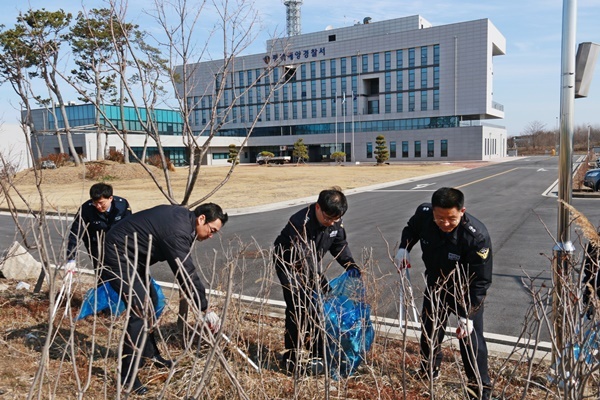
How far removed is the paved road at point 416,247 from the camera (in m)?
5.05

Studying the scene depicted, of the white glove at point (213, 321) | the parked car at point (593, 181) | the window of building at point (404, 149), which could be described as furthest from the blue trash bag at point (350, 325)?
the window of building at point (404, 149)

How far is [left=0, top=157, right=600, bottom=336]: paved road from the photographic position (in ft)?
16.6

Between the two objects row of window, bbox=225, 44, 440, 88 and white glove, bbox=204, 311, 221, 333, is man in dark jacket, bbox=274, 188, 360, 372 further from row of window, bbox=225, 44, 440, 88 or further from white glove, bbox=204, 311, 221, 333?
row of window, bbox=225, 44, 440, 88

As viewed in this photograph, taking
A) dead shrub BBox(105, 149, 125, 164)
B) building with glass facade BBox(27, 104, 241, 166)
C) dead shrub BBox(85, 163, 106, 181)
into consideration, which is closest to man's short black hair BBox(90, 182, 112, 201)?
dead shrub BBox(85, 163, 106, 181)

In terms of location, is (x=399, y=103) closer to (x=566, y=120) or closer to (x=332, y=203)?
(x=566, y=120)

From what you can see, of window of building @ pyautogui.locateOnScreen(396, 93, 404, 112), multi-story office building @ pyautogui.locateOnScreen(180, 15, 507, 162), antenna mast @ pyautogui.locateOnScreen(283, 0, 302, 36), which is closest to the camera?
multi-story office building @ pyautogui.locateOnScreen(180, 15, 507, 162)

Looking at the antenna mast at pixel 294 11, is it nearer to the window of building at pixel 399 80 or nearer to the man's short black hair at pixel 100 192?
the window of building at pixel 399 80

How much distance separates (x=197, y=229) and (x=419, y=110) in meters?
58.0

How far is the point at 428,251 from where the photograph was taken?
3.42m

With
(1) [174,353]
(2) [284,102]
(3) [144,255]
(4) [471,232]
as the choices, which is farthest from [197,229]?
(2) [284,102]

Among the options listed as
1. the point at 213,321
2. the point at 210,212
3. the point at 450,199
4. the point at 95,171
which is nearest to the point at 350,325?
the point at 213,321

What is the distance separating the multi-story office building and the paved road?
37428mm

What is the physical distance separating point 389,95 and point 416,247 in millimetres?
53848

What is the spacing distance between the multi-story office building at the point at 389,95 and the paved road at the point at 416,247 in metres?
37.4
